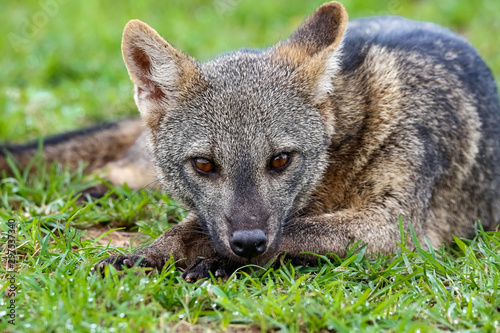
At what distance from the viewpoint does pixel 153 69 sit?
5.16 meters

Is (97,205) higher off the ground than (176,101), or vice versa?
(176,101)

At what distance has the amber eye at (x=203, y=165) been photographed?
482 centimetres

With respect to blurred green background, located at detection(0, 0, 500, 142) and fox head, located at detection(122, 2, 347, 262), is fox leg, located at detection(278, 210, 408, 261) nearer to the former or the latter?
fox head, located at detection(122, 2, 347, 262)

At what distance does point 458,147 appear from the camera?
220 inches

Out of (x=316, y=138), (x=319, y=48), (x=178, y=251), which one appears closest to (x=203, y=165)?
(x=178, y=251)

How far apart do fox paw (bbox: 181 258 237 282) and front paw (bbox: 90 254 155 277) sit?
1.00 ft

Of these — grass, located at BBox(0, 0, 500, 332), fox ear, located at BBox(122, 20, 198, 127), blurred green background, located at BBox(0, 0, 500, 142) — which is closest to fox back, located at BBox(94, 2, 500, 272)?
fox ear, located at BBox(122, 20, 198, 127)

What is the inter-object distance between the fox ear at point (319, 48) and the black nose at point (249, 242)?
1.38 metres

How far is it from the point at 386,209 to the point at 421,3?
902 cm

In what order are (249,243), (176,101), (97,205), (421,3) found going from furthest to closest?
(421,3) < (97,205) < (176,101) < (249,243)

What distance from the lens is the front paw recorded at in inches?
174

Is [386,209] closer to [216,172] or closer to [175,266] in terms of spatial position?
→ [216,172]

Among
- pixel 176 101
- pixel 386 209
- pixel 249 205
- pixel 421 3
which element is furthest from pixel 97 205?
pixel 421 3

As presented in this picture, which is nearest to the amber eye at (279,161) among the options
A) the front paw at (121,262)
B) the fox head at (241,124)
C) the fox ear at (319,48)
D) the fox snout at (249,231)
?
the fox head at (241,124)
